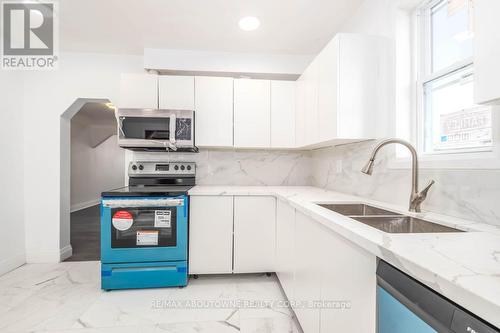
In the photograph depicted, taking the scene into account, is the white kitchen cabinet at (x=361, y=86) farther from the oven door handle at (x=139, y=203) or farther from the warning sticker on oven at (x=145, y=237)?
the warning sticker on oven at (x=145, y=237)

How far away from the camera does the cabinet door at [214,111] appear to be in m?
2.58

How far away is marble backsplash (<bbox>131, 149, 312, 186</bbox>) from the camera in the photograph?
2.87 metres

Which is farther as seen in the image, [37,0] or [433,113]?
[37,0]

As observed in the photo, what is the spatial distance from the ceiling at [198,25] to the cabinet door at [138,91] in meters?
0.38

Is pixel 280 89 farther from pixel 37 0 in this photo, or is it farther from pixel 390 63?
pixel 37 0

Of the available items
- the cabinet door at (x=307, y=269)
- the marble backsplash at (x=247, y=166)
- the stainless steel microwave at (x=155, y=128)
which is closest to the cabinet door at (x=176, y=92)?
the stainless steel microwave at (x=155, y=128)

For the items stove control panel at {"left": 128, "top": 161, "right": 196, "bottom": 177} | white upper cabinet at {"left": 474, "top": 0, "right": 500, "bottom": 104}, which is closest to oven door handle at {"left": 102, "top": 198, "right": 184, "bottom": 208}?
stove control panel at {"left": 128, "top": 161, "right": 196, "bottom": 177}

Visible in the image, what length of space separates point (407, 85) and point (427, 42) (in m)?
0.27

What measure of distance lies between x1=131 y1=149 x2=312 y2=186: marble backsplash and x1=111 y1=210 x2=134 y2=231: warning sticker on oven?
2.67ft


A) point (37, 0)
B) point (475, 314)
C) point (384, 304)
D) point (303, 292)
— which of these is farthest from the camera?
point (37, 0)

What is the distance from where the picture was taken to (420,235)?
0.87 meters

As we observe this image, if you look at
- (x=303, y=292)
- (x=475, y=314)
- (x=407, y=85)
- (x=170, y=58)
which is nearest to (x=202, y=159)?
(x=170, y=58)

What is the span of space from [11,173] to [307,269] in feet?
9.91

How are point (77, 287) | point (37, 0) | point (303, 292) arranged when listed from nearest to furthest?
point (303, 292) → point (37, 0) → point (77, 287)
